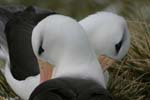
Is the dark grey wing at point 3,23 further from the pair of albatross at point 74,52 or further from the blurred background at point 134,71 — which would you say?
the pair of albatross at point 74,52

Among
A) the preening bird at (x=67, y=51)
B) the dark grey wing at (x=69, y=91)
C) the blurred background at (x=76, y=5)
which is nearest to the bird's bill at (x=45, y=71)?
the preening bird at (x=67, y=51)

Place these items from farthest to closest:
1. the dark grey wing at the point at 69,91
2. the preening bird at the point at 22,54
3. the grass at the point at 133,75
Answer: the preening bird at the point at 22,54
the grass at the point at 133,75
the dark grey wing at the point at 69,91

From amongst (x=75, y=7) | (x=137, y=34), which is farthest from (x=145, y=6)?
(x=75, y=7)

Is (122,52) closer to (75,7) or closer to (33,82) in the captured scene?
(33,82)

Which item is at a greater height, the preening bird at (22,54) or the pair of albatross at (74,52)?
the pair of albatross at (74,52)

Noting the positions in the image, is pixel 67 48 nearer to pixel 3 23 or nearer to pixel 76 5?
pixel 3 23

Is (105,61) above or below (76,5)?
above

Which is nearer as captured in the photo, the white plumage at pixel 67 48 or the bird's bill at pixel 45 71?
the white plumage at pixel 67 48

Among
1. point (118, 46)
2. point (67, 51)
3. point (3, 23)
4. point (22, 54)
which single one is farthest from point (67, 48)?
point (3, 23)

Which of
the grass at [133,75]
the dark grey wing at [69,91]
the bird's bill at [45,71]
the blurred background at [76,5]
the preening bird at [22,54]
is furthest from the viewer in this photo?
the blurred background at [76,5]

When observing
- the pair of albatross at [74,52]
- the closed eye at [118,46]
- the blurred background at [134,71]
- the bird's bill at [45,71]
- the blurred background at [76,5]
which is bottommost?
the blurred background at [76,5]

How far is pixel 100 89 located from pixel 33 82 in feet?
3.22

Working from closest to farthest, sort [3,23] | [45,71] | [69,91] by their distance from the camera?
[69,91], [45,71], [3,23]

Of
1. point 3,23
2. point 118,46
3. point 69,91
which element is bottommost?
point 3,23
